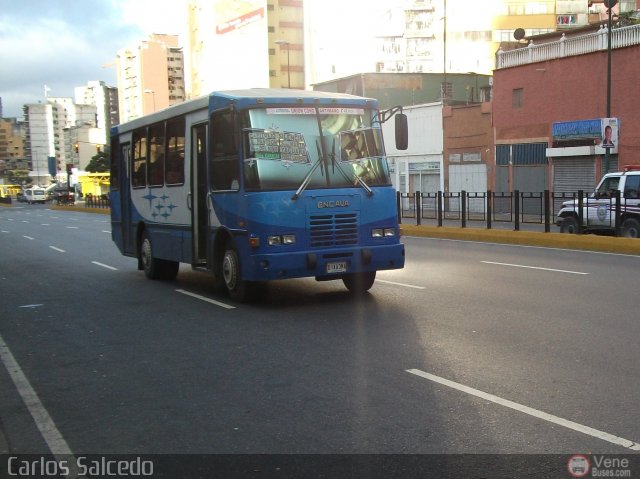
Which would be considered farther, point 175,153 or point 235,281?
point 175,153

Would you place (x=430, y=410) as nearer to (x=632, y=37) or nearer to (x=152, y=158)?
(x=152, y=158)

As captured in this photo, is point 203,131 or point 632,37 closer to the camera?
point 203,131

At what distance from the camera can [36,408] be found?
19.2 feet

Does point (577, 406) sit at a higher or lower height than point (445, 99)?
lower

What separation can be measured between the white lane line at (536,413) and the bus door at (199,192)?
5.68 metres

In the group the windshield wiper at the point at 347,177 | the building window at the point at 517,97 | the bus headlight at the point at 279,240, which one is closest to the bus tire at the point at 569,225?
the windshield wiper at the point at 347,177

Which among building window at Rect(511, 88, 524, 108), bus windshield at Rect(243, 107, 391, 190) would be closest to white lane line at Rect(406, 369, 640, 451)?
bus windshield at Rect(243, 107, 391, 190)

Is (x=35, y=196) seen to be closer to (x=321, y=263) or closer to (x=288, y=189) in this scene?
(x=288, y=189)

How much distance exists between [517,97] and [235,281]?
30.7 meters

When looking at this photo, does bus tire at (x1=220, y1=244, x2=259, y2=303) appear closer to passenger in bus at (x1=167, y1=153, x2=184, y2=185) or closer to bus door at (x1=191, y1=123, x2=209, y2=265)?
bus door at (x1=191, y1=123, x2=209, y2=265)

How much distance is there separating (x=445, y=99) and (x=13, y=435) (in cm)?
4082

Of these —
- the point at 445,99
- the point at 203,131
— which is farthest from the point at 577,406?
the point at 445,99

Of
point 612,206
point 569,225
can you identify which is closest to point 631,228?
point 612,206

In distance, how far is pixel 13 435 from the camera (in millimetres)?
5219
